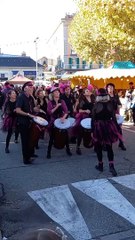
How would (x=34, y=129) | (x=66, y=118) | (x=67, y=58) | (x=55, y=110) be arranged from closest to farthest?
(x=34, y=129) → (x=55, y=110) → (x=66, y=118) → (x=67, y=58)

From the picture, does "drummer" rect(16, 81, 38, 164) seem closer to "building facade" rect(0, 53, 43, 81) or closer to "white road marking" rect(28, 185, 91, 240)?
"white road marking" rect(28, 185, 91, 240)

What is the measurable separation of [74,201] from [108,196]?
1.80ft

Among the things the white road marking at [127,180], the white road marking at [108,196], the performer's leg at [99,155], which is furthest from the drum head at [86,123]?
the white road marking at [108,196]

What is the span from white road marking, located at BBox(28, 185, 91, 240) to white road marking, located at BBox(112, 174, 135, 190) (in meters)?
0.97

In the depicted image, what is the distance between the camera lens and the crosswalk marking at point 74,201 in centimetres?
458

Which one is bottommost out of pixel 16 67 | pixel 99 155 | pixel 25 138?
pixel 99 155

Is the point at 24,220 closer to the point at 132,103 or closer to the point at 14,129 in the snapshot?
the point at 14,129

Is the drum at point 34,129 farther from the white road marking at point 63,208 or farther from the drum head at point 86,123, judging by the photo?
the white road marking at point 63,208

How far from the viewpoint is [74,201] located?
5.38 meters

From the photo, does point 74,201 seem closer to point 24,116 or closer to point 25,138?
point 25,138

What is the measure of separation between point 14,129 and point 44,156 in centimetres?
149

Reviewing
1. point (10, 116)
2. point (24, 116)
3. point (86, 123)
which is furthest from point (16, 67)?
point (24, 116)

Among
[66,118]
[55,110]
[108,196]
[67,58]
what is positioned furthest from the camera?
[67,58]

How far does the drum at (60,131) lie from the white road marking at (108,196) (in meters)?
2.10
